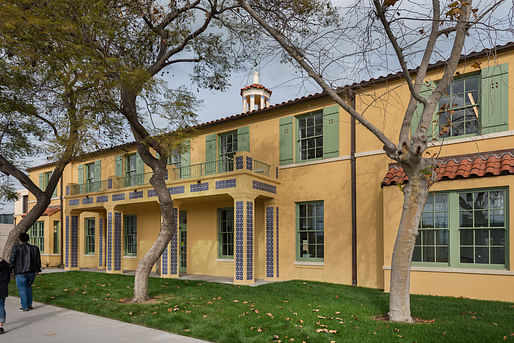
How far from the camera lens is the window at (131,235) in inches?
762

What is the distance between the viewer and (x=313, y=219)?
13.6 m

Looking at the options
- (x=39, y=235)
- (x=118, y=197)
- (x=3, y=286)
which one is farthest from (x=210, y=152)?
(x=39, y=235)

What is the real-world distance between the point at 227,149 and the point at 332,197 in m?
5.29

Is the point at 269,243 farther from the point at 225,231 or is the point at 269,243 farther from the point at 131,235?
the point at 131,235

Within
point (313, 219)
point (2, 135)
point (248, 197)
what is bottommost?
point (313, 219)

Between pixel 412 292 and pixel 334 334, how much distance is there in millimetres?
5222

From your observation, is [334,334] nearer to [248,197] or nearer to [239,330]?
[239,330]

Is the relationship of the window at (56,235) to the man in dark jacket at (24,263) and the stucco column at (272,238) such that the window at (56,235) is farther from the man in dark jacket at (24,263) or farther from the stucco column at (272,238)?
the man in dark jacket at (24,263)

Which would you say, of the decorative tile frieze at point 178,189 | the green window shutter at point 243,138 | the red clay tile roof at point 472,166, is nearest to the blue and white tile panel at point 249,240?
the decorative tile frieze at point 178,189

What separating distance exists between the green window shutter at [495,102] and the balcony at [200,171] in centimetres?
705

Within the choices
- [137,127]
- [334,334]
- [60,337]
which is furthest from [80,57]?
[334,334]

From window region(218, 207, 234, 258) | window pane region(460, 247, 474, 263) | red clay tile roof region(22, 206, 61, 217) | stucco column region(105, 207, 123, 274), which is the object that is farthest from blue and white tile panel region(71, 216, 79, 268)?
window pane region(460, 247, 474, 263)

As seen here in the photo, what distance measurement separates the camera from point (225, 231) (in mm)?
15609

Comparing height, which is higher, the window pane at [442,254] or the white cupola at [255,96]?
the white cupola at [255,96]
